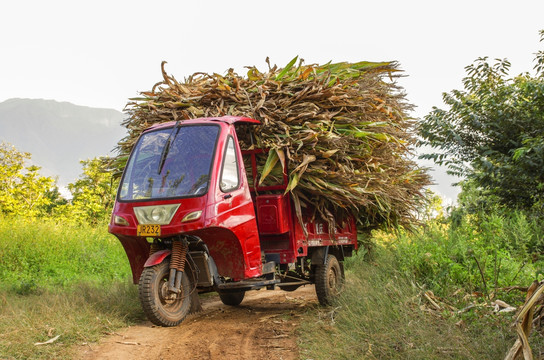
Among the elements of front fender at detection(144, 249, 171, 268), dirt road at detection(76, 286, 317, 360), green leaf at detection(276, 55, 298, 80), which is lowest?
dirt road at detection(76, 286, 317, 360)

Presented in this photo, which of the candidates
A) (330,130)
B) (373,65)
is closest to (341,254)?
(330,130)

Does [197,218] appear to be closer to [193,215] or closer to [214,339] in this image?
[193,215]

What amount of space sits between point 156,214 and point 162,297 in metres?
0.95

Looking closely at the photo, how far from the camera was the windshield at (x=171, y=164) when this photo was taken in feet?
18.5

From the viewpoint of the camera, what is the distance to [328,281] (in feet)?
23.8

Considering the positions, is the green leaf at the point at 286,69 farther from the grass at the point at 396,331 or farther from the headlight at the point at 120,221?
the grass at the point at 396,331

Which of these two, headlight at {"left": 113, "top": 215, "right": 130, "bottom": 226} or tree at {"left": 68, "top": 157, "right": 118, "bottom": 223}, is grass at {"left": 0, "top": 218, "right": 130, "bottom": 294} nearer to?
headlight at {"left": 113, "top": 215, "right": 130, "bottom": 226}

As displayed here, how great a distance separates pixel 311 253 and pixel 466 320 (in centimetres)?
321

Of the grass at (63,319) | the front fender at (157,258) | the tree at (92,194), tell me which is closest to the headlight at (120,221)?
the front fender at (157,258)

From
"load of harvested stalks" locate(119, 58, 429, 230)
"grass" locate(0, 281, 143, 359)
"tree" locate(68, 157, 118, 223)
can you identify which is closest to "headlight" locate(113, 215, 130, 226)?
"grass" locate(0, 281, 143, 359)

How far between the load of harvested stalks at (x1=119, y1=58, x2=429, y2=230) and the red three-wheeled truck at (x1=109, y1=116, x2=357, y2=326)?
309 millimetres

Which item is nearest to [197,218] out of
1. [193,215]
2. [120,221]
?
[193,215]

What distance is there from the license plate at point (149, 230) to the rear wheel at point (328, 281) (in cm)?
272

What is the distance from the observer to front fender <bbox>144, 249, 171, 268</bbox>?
5.46 metres
